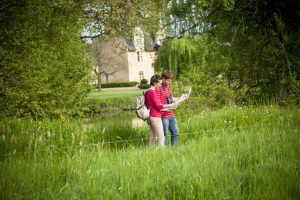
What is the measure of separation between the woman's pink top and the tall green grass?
4.17 feet

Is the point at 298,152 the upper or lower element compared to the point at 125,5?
lower

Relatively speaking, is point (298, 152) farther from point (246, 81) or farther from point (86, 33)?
point (86, 33)

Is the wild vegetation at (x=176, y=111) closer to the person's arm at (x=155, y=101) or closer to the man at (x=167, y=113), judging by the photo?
the man at (x=167, y=113)

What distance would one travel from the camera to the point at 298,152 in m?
5.91

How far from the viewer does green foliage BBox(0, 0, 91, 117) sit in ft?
38.9

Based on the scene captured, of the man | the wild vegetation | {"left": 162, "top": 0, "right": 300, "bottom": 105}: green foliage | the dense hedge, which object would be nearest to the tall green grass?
the wild vegetation

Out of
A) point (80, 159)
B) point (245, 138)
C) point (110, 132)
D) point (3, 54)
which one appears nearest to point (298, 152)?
point (245, 138)

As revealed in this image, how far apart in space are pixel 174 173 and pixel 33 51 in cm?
892

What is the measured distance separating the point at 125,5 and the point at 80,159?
14.3m

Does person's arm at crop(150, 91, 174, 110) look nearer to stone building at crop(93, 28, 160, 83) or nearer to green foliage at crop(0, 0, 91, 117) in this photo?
green foliage at crop(0, 0, 91, 117)

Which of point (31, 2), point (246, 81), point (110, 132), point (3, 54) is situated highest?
point (31, 2)

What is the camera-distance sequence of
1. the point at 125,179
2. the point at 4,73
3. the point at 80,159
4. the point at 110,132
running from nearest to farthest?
the point at 125,179 → the point at 80,159 → the point at 110,132 → the point at 4,73

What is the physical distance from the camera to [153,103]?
777cm

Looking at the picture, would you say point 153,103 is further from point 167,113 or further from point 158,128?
point 167,113
